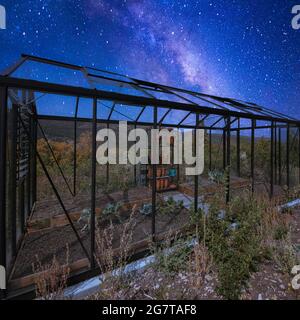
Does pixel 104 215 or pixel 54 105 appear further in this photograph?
pixel 54 105

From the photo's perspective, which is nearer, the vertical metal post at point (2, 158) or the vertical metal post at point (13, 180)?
the vertical metal post at point (2, 158)

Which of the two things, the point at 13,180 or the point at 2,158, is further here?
the point at 13,180

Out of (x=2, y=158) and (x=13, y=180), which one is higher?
(x=2, y=158)

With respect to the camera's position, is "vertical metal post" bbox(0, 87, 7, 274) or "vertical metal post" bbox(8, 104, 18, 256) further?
"vertical metal post" bbox(8, 104, 18, 256)

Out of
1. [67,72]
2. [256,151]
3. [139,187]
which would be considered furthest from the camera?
[256,151]

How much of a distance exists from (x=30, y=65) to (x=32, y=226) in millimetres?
3504

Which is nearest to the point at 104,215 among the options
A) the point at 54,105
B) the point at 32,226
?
the point at 32,226

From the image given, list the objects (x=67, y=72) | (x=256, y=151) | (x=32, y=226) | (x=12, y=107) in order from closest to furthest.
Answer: (x=12, y=107), (x=32, y=226), (x=67, y=72), (x=256, y=151)

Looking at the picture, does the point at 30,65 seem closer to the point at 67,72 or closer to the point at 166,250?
the point at 67,72

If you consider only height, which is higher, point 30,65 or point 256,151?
point 30,65

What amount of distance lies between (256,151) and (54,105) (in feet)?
36.9

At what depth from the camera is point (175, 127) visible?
28.9 ft
